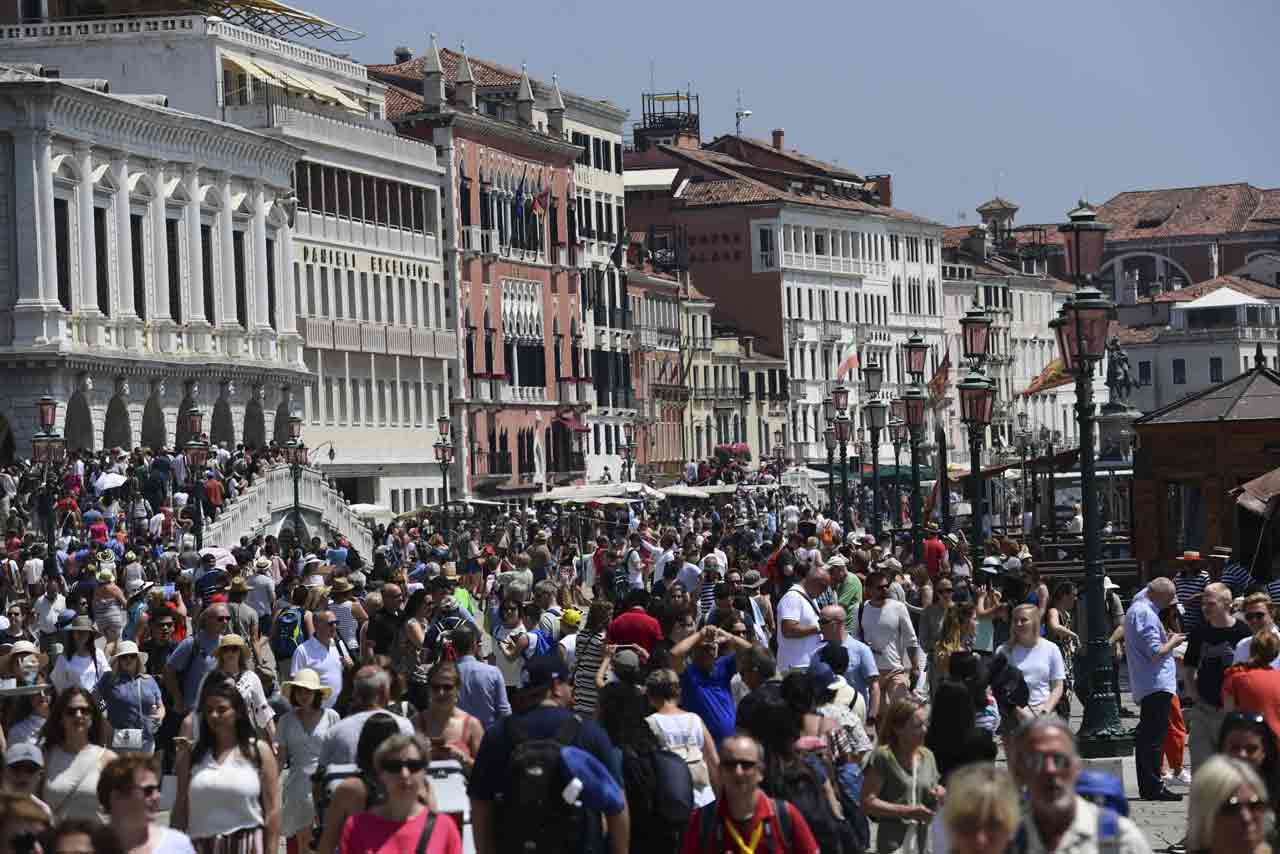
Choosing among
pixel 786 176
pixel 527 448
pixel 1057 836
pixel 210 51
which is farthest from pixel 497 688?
pixel 786 176

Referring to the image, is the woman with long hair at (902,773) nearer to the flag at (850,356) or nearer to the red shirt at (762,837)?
the red shirt at (762,837)

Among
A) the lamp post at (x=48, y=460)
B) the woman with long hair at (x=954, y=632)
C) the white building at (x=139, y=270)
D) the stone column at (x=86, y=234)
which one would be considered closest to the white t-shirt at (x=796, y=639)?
the woman with long hair at (x=954, y=632)

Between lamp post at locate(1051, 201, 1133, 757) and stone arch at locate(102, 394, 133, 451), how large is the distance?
38.0 m

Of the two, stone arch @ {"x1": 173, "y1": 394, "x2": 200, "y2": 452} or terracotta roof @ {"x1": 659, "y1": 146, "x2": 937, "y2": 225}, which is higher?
terracotta roof @ {"x1": 659, "y1": 146, "x2": 937, "y2": 225}

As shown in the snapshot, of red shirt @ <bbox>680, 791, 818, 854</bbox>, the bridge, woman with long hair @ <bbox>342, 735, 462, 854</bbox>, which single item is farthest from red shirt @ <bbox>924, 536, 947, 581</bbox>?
woman with long hair @ <bbox>342, 735, 462, 854</bbox>

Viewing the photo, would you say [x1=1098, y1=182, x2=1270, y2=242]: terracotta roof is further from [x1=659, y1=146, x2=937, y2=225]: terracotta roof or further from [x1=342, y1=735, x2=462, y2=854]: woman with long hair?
[x1=342, y1=735, x2=462, y2=854]: woman with long hair

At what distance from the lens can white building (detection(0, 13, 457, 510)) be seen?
71938mm

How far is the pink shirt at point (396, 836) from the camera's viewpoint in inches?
429

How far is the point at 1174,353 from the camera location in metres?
155

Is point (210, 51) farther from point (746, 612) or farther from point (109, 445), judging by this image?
point (746, 612)

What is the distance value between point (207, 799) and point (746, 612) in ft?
34.2

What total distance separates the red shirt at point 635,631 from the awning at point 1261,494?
12420mm

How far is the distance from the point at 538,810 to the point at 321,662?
18.7ft

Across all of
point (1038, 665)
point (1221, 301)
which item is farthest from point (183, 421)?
point (1221, 301)
